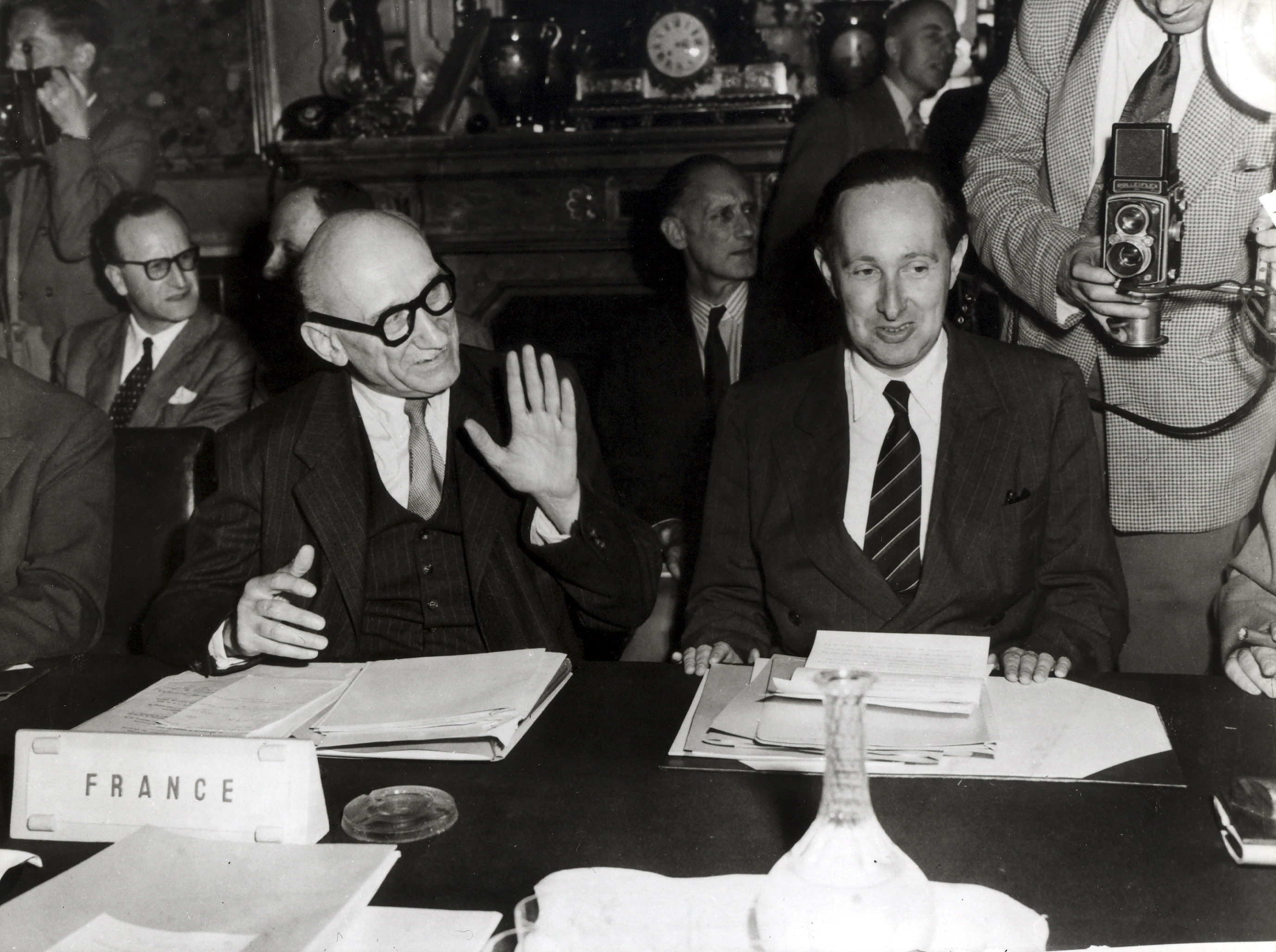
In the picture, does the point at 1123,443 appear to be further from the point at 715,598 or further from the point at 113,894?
the point at 113,894

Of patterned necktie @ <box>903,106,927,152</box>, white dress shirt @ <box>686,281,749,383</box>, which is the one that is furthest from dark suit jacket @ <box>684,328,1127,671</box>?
patterned necktie @ <box>903,106,927,152</box>

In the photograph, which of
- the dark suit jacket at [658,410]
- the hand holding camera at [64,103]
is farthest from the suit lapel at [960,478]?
the hand holding camera at [64,103]

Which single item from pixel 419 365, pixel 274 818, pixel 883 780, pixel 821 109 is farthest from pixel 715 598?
pixel 821 109

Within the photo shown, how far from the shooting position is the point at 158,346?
383cm

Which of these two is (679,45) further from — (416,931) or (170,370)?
(416,931)

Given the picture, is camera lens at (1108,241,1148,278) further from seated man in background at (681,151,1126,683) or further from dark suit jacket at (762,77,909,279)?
dark suit jacket at (762,77,909,279)

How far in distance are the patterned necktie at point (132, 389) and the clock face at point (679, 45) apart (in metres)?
2.42

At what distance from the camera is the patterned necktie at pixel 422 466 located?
6.59 feet

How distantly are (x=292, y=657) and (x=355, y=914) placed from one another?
692 mm

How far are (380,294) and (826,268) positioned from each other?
751 millimetres

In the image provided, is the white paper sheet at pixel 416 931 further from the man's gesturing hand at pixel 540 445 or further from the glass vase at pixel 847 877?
the man's gesturing hand at pixel 540 445

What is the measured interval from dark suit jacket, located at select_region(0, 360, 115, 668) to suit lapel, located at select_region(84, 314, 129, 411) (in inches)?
68.9

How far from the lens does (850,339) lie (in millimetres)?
2033

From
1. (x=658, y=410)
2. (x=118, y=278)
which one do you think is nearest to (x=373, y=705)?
(x=658, y=410)
